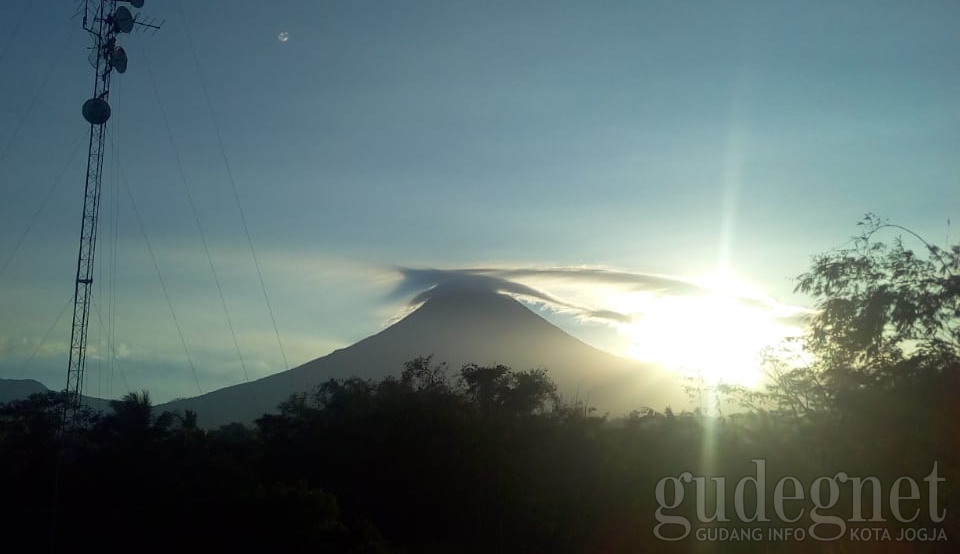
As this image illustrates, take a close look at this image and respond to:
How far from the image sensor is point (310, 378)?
383 feet

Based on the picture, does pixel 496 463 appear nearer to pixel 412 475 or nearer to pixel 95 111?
pixel 412 475

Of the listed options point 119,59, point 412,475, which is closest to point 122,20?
point 119,59

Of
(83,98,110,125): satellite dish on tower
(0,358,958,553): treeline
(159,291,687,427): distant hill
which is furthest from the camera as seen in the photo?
(159,291,687,427): distant hill

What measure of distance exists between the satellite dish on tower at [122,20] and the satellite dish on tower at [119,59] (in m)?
0.71

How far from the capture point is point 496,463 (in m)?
26.5

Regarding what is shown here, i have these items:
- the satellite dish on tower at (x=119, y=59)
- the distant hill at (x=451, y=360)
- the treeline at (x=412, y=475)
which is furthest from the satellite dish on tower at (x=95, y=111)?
the distant hill at (x=451, y=360)

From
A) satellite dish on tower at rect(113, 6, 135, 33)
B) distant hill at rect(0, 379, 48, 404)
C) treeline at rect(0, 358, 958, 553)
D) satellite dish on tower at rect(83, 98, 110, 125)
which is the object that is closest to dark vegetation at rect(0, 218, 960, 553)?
treeline at rect(0, 358, 958, 553)

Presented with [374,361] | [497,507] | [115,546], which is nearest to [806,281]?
[497,507]

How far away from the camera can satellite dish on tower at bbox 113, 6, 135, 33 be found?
2595 cm

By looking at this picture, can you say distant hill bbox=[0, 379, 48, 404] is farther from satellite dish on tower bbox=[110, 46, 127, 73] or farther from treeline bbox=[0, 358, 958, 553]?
satellite dish on tower bbox=[110, 46, 127, 73]

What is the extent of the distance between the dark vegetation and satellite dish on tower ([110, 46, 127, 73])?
12.7m

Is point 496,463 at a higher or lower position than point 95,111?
lower

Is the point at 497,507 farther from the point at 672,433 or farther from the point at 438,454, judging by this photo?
the point at 672,433

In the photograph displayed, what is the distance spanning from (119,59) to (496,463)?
57.7ft
